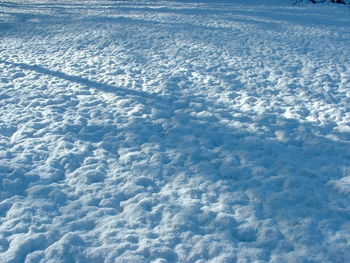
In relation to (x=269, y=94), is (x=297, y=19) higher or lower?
higher

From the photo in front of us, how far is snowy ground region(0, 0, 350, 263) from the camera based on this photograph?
411 centimetres

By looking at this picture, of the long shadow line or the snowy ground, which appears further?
the long shadow line

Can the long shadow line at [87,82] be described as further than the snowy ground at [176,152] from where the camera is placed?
Yes

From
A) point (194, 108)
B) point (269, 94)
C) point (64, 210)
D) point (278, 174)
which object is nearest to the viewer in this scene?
point (64, 210)

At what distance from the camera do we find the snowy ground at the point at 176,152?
162 inches

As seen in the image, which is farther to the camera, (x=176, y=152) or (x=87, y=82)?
(x=87, y=82)

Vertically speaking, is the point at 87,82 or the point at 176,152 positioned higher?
the point at 87,82

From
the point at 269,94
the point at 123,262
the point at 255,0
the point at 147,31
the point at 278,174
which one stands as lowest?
the point at 123,262

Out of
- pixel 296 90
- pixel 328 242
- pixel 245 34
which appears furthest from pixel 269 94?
pixel 245 34

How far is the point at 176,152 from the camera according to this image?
5945mm

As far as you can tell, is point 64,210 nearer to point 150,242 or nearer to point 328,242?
point 150,242

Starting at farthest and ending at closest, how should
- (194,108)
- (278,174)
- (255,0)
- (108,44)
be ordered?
(255,0), (108,44), (194,108), (278,174)

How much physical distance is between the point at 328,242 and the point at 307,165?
1703 mm

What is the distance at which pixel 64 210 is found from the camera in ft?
15.1
